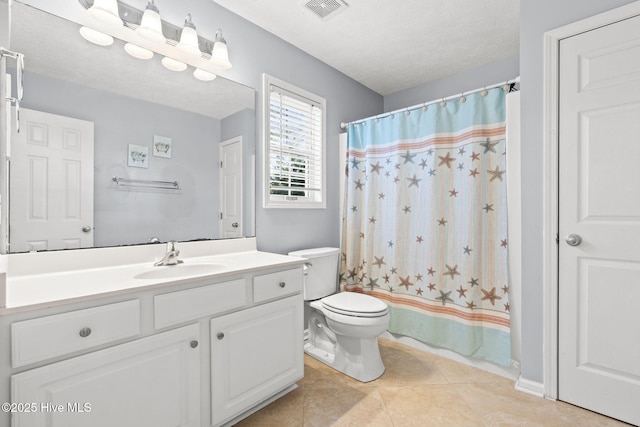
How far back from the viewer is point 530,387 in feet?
5.48

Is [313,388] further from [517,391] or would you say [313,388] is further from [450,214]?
[450,214]

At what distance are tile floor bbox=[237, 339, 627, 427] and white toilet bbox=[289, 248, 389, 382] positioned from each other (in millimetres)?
92

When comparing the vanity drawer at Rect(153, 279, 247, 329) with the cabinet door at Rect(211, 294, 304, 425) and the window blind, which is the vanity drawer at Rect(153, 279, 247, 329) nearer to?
the cabinet door at Rect(211, 294, 304, 425)

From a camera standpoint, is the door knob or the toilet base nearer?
the door knob

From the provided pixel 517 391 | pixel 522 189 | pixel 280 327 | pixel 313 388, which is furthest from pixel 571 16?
pixel 313 388

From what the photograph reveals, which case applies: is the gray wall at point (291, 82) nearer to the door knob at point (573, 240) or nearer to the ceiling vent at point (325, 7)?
the ceiling vent at point (325, 7)

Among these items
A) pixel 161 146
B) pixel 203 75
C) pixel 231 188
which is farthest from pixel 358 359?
pixel 203 75

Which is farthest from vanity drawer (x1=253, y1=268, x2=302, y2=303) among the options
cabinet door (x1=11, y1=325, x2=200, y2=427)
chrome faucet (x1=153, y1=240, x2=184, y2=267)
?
chrome faucet (x1=153, y1=240, x2=184, y2=267)

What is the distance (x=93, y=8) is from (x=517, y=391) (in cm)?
295

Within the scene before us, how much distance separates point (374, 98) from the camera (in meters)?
3.17

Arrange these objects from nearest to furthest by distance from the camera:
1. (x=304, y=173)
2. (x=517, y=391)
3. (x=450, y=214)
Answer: (x=517, y=391) < (x=450, y=214) < (x=304, y=173)

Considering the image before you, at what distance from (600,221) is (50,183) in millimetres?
2574

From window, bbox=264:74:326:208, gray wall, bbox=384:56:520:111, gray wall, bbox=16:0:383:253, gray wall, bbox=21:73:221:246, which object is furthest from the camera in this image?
gray wall, bbox=384:56:520:111

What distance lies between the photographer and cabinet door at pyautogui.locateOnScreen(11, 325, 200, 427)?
0.88m
